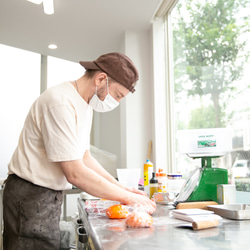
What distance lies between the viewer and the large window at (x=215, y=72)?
205 centimetres

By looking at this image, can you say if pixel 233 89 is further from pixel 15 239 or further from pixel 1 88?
pixel 1 88

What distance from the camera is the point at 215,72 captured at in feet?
8.12

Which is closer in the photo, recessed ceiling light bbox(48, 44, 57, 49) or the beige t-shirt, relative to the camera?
the beige t-shirt

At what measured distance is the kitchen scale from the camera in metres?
1.54

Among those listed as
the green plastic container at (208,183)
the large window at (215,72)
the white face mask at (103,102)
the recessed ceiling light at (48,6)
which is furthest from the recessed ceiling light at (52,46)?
the green plastic container at (208,183)

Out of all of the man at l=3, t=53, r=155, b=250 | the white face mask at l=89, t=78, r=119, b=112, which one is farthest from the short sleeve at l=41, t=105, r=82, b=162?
the white face mask at l=89, t=78, r=119, b=112

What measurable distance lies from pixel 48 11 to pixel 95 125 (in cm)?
260

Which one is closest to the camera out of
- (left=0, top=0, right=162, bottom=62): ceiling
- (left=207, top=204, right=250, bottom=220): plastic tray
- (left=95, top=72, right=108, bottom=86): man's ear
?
(left=207, top=204, right=250, bottom=220): plastic tray

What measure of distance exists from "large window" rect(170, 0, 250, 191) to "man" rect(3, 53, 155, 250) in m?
1.05

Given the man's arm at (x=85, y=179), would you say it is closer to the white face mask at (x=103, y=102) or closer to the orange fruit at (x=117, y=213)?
the orange fruit at (x=117, y=213)

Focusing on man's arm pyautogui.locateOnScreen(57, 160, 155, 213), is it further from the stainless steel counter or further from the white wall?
the white wall

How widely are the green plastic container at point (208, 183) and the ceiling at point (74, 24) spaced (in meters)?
2.11

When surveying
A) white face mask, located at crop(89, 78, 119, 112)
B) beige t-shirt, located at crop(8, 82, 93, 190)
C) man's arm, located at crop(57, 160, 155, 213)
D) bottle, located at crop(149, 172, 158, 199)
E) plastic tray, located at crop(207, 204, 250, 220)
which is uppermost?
white face mask, located at crop(89, 78, 119, 112)

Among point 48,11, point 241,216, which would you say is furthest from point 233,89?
point 48,11
